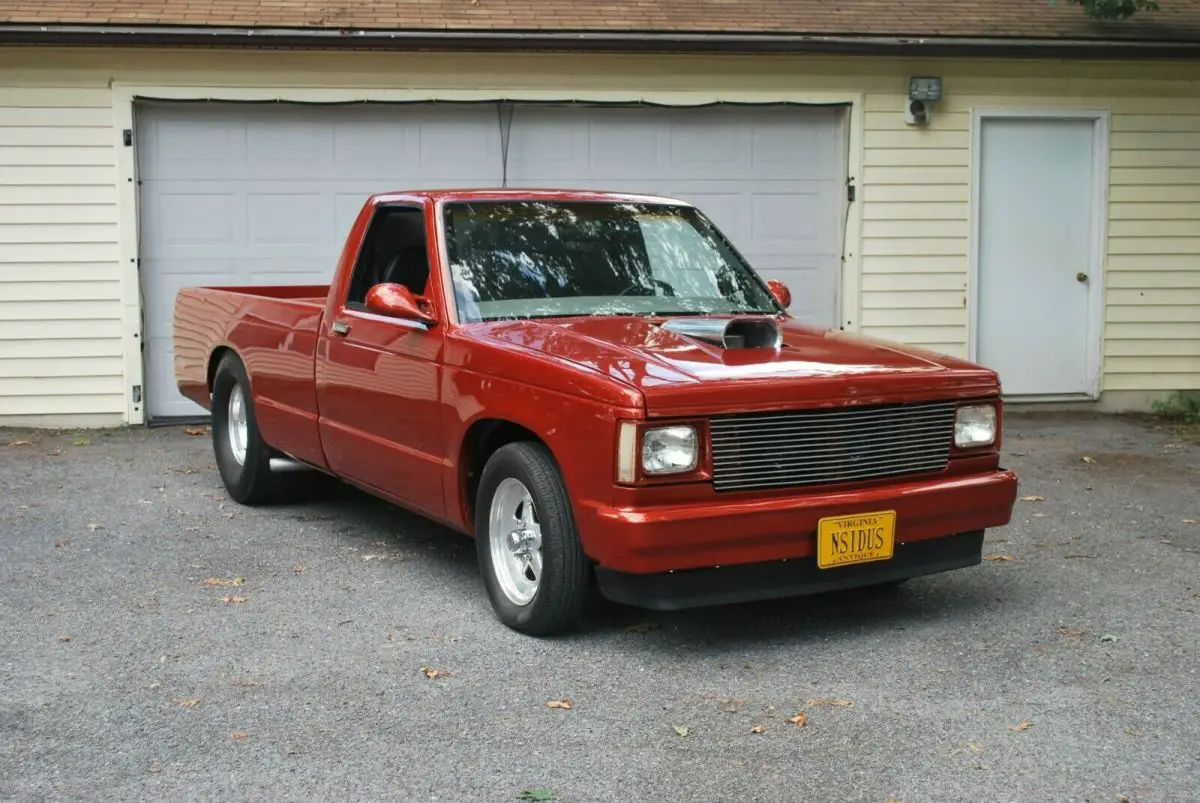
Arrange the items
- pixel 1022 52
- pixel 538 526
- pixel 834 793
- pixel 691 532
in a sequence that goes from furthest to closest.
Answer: pixel 1022 52
pixel 538 526
pixel 691 532
pixel 834 793

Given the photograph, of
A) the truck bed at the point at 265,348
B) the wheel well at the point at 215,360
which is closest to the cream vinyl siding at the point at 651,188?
the truck bed at the point at 265,348

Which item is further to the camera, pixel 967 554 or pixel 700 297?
pixel 700 297

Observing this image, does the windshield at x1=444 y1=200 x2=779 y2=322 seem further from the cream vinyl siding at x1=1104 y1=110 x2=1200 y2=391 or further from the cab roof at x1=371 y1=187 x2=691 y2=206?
the cream vinyl siding at x1=1104 y1=110 x2=1200 y2=391

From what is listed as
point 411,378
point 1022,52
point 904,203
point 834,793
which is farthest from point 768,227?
point 834,793

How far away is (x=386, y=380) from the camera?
6254 millimetres

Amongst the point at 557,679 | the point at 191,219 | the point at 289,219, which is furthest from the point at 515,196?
the point at 191,219

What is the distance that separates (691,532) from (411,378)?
1.73 meters

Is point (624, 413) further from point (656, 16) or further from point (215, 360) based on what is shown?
point (656, 16)

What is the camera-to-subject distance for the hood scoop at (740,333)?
5.45 m

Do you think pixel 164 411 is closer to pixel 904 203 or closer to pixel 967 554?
pixel 904 203

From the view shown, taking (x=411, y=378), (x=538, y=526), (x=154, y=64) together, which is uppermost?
(x=154, y=64)

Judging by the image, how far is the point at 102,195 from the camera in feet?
35.6

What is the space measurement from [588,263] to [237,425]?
114 inches

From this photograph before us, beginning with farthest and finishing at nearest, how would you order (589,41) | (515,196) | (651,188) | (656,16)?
1. (651,188)
2. (656,16)
3. (589,41)
4. (515,196)
